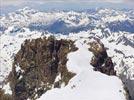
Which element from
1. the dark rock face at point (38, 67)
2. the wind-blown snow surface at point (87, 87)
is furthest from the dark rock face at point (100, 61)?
the dark rock face at point (38, 67)

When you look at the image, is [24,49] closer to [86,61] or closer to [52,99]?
[86,61]

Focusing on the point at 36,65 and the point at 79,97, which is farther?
the point at 36,65

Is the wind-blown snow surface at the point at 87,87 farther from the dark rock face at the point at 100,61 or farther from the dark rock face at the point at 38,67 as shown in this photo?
the dark rock face at the point at 38,67

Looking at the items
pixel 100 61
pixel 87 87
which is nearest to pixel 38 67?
pixel 100 61

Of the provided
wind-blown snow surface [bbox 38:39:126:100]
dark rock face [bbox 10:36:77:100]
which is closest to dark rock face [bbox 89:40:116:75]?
wind-blown snow surface [bbox 38:39:126:100]

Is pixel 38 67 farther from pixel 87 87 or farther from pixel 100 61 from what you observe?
pixel 87 87

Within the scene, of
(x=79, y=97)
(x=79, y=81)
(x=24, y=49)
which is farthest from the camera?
(x=24, y=49)

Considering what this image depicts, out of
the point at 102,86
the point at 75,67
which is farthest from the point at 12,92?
the point at 102,86
